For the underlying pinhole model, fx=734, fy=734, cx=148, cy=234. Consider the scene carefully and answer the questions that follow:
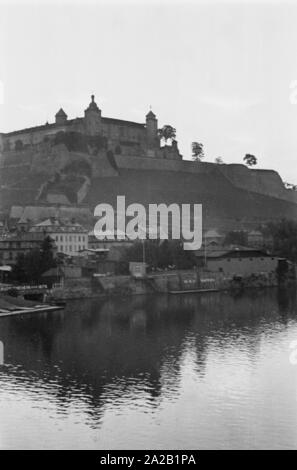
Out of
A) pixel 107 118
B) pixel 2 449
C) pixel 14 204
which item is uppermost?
pixel 107 118

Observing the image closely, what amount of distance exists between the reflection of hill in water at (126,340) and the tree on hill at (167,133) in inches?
724

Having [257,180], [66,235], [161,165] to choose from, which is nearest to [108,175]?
[161,165]

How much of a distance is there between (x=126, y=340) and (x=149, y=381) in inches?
122

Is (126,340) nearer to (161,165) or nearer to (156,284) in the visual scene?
(156,284)

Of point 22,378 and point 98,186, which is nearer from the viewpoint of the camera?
point 22,378

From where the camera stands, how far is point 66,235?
928 inches

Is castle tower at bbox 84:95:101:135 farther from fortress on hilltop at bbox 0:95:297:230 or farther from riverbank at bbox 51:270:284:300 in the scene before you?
riverbank at bbox 51:270:284:300

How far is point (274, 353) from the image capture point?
11703mm

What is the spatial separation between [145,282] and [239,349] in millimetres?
8907

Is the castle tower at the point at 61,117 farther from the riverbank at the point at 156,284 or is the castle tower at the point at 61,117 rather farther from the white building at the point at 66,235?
the riverbank at the point at 156,284

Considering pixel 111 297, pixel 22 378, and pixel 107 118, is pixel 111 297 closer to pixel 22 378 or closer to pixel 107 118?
pixel 22 378

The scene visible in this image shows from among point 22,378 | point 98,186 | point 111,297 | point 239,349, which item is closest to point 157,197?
point 98,186
